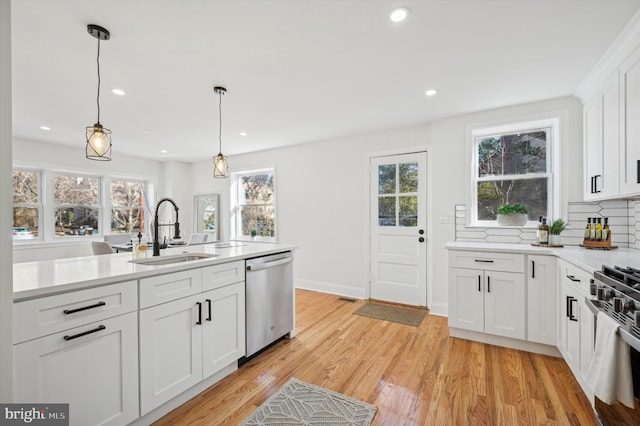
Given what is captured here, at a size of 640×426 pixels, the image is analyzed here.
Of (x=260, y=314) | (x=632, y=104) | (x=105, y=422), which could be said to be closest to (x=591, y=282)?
(x=632, y=104)

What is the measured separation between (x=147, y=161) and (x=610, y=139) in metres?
7.22

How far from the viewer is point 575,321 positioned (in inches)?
77.9

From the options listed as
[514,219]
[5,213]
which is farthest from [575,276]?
[5,213]

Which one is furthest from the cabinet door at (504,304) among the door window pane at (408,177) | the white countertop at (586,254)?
the door window pane at (408,177)

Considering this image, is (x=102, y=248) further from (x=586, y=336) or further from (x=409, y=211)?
(x=586, y=336)

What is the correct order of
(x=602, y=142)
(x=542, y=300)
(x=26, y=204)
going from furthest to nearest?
(x=26, y=204) < (x=542, y=300) < (x=602, y=142)

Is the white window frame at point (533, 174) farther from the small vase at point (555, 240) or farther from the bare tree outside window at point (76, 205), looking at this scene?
the bare tree outside window at point (76, 205)

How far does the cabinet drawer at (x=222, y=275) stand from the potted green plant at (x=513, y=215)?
2.81 m

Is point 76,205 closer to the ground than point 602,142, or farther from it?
closer to the ground

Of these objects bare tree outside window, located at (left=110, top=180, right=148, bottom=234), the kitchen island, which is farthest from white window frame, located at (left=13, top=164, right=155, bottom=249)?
the kitchen island

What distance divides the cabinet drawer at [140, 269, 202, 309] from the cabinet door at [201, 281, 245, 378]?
13 cm

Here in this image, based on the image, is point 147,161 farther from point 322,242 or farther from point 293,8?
point 293,8

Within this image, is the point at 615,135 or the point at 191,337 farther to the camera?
the point at 615,135

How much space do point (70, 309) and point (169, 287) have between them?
1.62 feet
